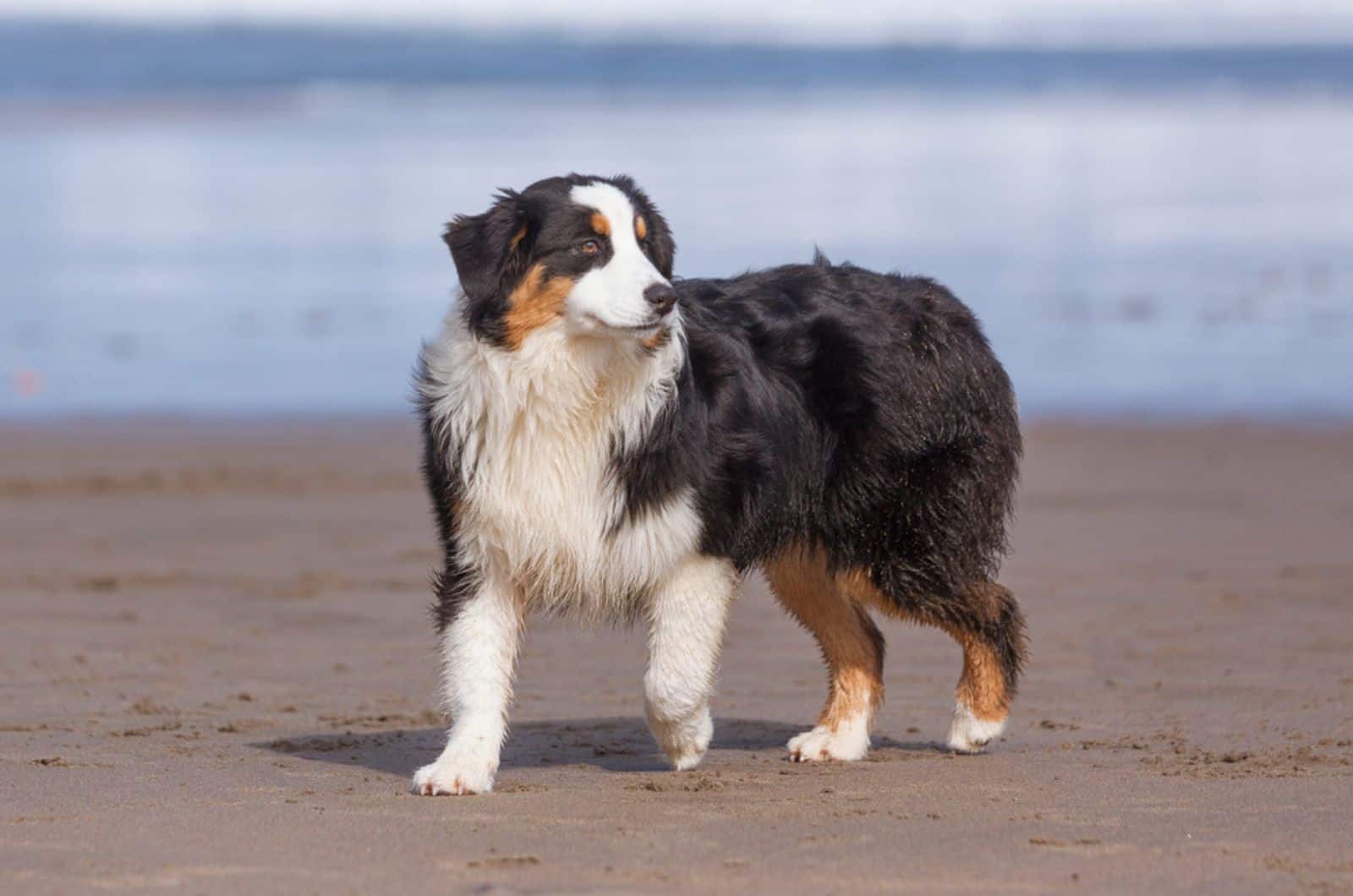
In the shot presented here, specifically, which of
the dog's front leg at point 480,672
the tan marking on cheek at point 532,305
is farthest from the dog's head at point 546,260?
the dog's front leg at point 480,672

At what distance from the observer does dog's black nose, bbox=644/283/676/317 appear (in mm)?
5461

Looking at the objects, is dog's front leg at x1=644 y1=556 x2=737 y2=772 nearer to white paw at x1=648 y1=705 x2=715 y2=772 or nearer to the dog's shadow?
white paw at x1=648 y1=705 x2=715 y2=772

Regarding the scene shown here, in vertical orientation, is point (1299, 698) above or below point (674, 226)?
below

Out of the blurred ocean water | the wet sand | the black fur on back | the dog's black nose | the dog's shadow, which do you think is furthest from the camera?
the blurred ocean water

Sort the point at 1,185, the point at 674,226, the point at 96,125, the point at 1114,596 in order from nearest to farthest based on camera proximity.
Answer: the point at 1114,596, the point at 674,226, the point at 1,185, the point at 96,125

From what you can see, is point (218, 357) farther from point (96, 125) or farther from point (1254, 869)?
point (96, 125)

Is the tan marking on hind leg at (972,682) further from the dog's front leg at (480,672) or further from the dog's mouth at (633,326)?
the dog's mouth at (633,326)

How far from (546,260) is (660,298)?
Answer: 1.25 feet

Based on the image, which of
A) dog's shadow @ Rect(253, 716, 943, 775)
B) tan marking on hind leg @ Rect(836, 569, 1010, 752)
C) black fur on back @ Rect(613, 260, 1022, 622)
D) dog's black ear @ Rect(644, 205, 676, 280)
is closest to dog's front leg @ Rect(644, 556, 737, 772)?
black fur on back @ Rect(613, 260, 1022, 622)

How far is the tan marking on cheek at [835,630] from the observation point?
6539 millimetres

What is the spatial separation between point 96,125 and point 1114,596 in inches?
1549

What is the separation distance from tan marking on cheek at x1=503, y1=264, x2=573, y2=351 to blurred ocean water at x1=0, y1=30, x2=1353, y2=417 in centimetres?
878

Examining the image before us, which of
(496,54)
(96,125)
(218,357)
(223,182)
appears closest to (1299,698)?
(218,357)

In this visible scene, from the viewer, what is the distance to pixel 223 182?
96.9 feet
